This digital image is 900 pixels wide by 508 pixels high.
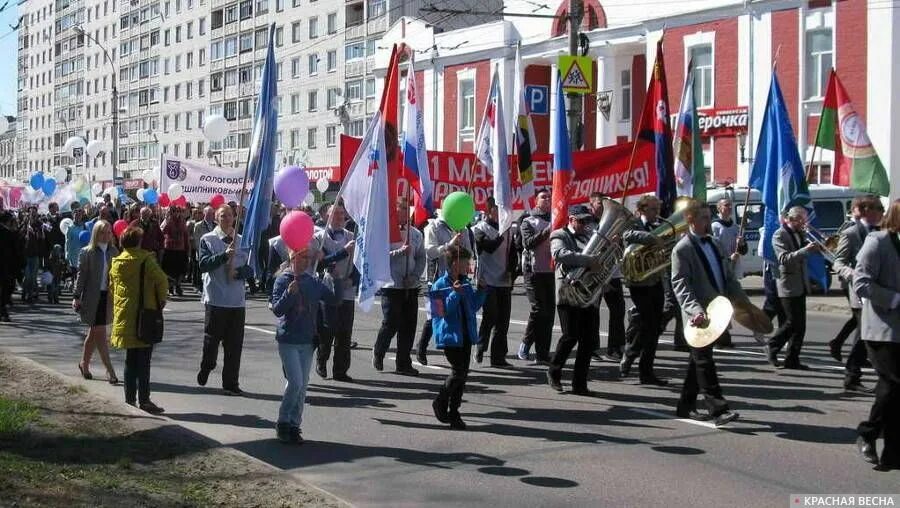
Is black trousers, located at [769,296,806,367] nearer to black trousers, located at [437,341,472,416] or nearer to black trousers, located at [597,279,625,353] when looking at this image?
black trousers, located at [597,279,625,353]

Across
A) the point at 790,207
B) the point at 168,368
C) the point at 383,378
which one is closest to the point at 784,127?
the point at 790,207

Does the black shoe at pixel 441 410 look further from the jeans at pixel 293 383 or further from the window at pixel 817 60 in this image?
the window at pixel 817 60

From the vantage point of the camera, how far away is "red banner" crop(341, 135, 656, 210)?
517 inches

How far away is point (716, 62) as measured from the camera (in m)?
36.2

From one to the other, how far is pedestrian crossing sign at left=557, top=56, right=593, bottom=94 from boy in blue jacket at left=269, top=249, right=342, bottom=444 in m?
15.1

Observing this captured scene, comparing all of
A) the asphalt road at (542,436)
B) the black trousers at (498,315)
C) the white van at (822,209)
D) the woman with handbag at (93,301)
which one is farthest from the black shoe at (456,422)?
the white van at (822,209)

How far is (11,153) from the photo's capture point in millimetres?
120750

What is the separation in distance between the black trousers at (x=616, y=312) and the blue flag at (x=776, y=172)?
1866mm

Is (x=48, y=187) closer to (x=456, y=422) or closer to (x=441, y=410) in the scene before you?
(x=441, y=410)

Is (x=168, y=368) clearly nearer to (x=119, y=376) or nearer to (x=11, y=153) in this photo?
(x=119, y=376)

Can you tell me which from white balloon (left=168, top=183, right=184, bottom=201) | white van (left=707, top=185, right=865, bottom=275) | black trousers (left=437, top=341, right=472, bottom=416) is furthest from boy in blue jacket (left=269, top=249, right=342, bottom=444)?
white balloon (left=168, top=183, right=184, bottom=201)

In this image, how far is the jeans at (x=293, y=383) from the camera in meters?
8.00

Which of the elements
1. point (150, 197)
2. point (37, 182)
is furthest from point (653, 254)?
point (37, 182)

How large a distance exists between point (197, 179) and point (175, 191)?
839mm
